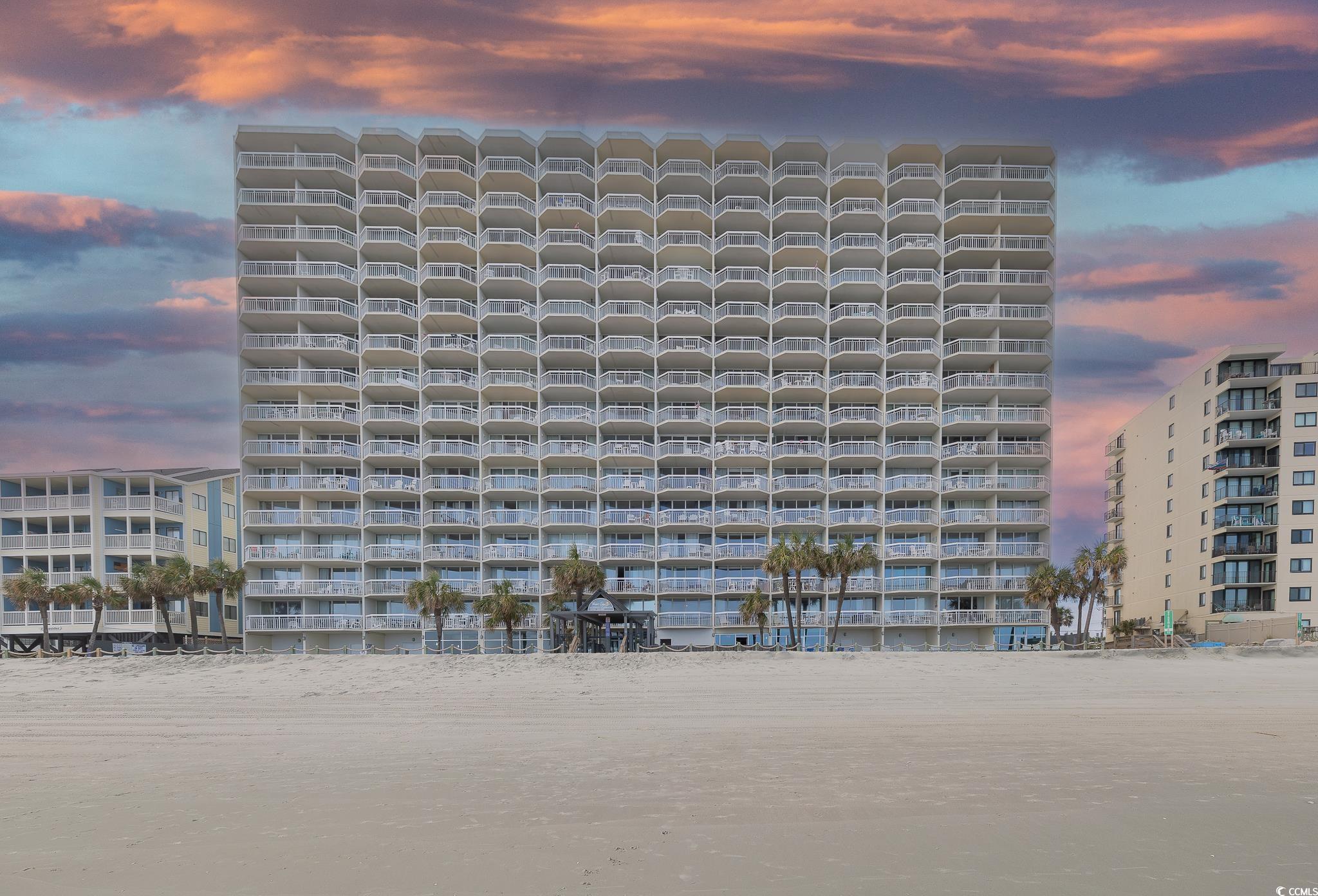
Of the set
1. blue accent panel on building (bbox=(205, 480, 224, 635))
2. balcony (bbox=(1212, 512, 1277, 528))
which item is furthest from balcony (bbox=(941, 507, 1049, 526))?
blue accent panel on building (bbox=(205, 480, 224, 635))

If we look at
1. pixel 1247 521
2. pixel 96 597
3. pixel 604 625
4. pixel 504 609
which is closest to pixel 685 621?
pixel 604 625

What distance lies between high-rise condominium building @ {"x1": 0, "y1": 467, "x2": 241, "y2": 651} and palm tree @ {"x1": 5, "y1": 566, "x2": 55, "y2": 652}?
2196 mm

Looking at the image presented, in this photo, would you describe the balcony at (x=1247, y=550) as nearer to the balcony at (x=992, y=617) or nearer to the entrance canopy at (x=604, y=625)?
the balcony at (x=992, y=617)

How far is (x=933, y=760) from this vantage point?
16156 millimetres

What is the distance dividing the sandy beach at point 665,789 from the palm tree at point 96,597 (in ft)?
77.5

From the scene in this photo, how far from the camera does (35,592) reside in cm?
4862

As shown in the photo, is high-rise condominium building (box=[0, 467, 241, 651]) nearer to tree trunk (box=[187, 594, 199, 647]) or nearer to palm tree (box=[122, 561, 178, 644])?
palm tree (box=[122, 561, 178, 644])

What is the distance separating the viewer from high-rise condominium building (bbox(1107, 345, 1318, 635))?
60781 millimetres

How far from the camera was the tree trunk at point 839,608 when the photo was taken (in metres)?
49.9

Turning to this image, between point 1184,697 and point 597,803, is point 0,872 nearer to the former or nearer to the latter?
point 597,803

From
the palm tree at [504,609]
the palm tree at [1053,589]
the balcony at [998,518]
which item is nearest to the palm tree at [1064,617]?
the palm tree at [1053,589]

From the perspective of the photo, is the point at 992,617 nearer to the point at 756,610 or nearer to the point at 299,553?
the point at 756,610

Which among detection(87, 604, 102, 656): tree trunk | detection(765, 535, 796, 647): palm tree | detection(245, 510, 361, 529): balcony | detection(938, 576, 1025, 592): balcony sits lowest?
detection(87, 604, 102, 656): tree trunk

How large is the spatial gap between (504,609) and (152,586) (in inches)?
841
